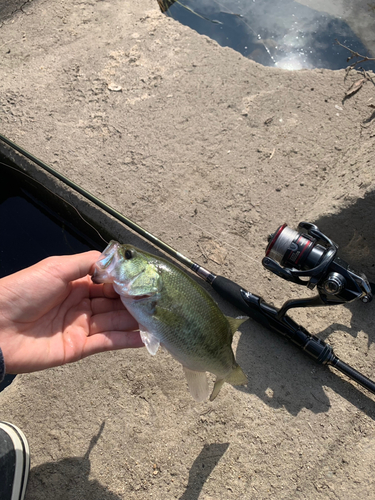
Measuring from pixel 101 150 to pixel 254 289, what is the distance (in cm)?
186

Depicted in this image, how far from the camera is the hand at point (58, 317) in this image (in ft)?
6.30

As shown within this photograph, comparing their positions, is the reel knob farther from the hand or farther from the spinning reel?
the hand

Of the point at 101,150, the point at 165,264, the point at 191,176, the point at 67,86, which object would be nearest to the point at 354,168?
the point at 191,176

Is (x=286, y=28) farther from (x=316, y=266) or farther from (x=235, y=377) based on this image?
(x=235, y=377)

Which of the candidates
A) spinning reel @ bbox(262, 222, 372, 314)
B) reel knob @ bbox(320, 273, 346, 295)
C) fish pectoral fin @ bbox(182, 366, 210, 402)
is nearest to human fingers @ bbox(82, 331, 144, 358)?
fish pectoral fin @ bbox(182, 366, 210, 402)

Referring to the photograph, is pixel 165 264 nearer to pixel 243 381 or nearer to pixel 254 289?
pixel 243 381

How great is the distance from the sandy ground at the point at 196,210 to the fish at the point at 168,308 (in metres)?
0.74

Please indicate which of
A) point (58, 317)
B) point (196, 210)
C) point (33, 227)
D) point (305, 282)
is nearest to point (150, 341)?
point (58, 317)

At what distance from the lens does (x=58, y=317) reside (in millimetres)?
2154

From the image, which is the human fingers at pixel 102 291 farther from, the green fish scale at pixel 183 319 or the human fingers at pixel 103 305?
the green fish scale at pixel 183 319

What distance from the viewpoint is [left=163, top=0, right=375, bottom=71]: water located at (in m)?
4.63

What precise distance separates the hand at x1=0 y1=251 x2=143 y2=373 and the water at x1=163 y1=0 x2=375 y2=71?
12.8 feet

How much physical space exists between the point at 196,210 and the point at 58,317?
1436 mm

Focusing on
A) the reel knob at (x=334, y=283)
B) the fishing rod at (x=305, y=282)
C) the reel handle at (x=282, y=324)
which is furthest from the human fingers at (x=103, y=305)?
the reel knob at (x=334, y=283)
